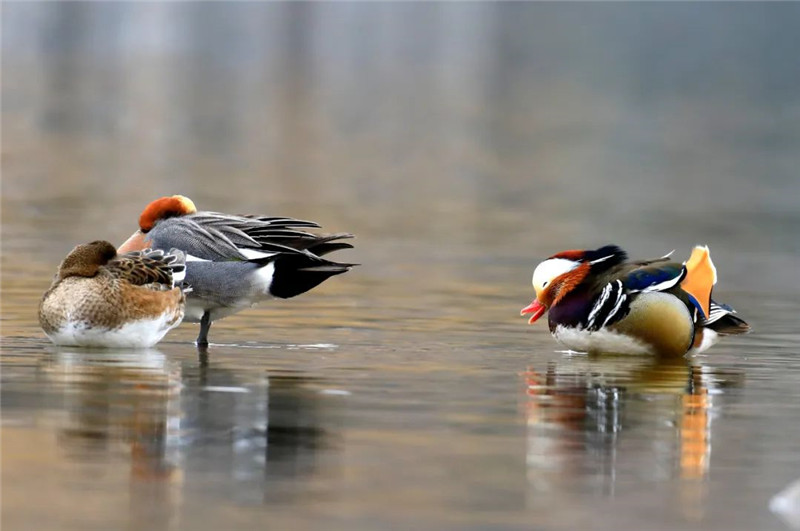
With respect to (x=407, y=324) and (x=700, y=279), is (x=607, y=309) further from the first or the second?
(x=407, y=324)

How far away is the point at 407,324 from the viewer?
42.8ft

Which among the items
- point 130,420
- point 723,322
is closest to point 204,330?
point 130,420

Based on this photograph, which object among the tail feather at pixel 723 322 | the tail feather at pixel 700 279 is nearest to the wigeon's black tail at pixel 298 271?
the tail feather at pixel 700 279

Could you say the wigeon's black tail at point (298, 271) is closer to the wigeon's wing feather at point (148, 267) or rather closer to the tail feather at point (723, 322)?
the wigeon's wing feather at point (148, 267)

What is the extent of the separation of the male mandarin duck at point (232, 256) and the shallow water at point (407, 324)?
0.32m

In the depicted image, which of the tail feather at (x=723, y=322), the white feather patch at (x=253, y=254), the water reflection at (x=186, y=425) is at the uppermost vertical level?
the white feather patch at (x=253, y=254)

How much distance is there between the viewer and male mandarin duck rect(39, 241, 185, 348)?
434 inches

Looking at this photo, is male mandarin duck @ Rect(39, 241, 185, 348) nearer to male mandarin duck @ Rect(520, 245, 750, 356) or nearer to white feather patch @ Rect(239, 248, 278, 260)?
white feather patch @ Rect(239, 248, 278, 260)

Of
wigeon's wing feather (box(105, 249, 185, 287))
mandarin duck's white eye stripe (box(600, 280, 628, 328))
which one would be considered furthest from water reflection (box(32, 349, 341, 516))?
mandarin duck's white eye stripe (box(600, 280, 628, 328))

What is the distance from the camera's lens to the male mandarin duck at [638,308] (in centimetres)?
1155

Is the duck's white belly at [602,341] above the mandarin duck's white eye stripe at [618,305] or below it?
below

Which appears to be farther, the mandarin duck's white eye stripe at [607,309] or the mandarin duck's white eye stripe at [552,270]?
the mandarin duck's white eye stripe at [552,270]

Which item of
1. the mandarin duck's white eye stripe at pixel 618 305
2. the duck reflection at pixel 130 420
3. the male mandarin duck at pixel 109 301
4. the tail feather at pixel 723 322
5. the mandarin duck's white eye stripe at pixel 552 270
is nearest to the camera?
the duck reflection at pixel 130 420

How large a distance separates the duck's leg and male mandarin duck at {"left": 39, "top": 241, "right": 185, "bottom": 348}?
0.37 metres
